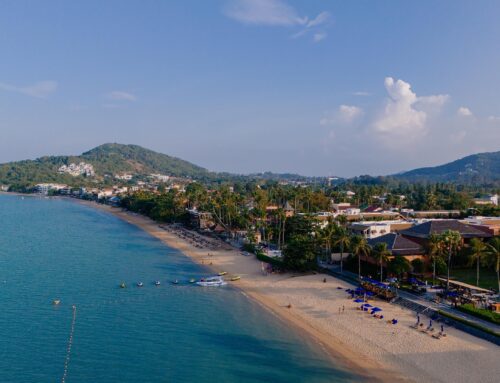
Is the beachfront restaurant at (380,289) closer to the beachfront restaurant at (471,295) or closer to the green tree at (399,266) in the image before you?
the green tree at (399,266)

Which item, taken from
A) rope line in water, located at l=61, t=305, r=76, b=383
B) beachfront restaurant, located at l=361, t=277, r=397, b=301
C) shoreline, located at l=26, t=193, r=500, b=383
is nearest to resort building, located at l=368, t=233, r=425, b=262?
beachfront restaurant, located at l=361, t=277, r=397, b=301

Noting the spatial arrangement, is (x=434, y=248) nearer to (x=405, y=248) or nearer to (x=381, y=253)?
(x=405, y=248)

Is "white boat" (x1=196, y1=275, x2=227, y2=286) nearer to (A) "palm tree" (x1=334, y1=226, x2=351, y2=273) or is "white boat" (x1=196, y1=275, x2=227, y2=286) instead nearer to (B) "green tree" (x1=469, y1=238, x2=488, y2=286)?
(A) "palm tree" (x1=334, y1=226, x2=351, y2=273)

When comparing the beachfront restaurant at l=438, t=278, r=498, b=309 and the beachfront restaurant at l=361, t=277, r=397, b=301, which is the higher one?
the beachfront restaurant at l=438, t=278, r=498, b=309

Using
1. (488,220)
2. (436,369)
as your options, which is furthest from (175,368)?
(488,220)

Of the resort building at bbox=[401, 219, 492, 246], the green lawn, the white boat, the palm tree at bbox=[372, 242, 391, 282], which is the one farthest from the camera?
the resort building at bbox=[401, 219, 492, 246]

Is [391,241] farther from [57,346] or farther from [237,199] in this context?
[237,199]
